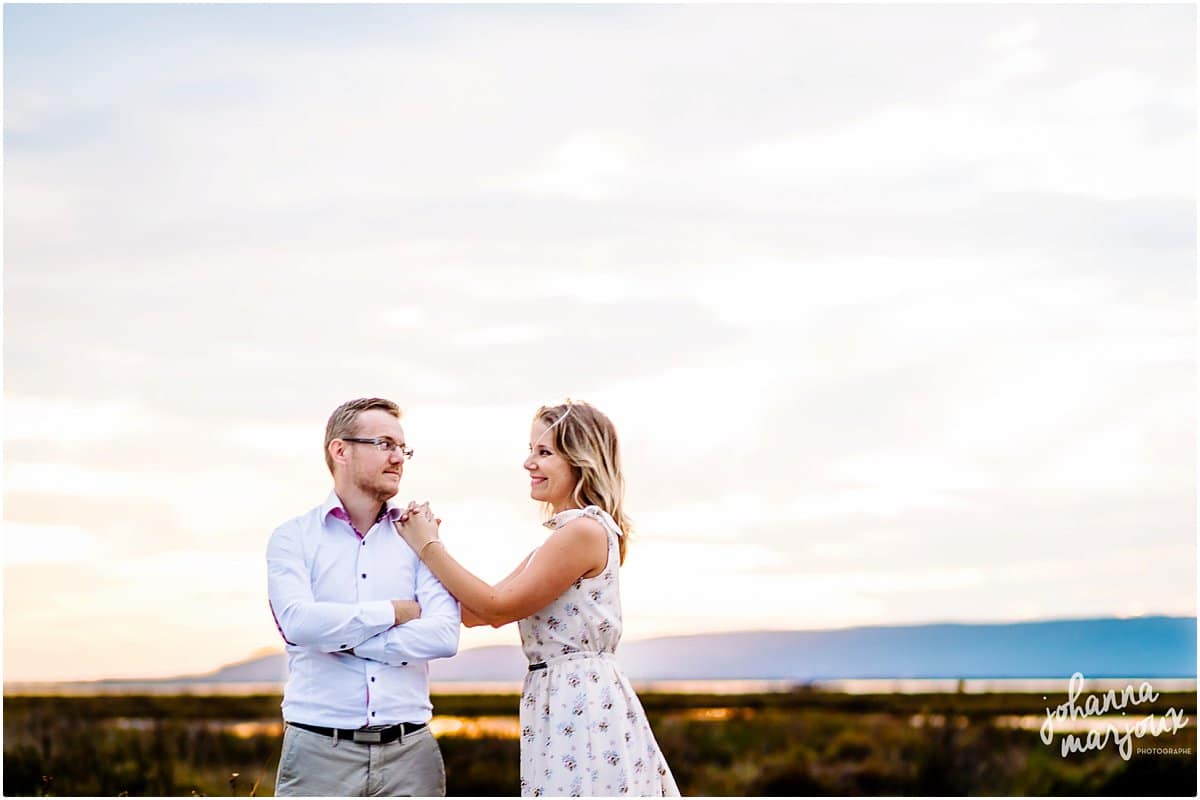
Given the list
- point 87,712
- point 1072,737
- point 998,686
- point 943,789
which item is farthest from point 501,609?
point 998,686

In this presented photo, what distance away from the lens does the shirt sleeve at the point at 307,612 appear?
4582 mm

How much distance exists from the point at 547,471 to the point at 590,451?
17 centimetres

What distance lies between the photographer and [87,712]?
25.5 meters

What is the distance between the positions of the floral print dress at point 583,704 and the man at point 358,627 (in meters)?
0.40

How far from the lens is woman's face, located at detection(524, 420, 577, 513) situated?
511 centimetres

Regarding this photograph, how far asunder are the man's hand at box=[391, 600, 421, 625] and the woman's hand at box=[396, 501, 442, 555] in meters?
0.19

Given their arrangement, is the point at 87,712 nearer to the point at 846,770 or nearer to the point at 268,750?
the point at 268,750

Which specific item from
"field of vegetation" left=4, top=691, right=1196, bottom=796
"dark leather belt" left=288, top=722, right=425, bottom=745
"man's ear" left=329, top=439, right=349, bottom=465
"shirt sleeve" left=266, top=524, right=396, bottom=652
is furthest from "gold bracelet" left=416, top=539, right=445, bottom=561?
"field of vegetation" left=4, top=691, right=1196, bottom=796

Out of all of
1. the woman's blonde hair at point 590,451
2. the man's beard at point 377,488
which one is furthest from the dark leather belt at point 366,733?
the woman's blonde hair at point 590,451

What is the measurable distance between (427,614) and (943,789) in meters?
14.9

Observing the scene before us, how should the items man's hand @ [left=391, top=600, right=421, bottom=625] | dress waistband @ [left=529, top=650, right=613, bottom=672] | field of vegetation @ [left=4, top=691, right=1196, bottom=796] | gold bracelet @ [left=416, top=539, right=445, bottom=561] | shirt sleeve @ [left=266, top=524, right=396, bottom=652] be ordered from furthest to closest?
1. field of vegetation @ [left=4, top=691, right=1196, bottom=796]
2. dress waistband @ [left=529, top=650, right=613, bottom=672]
3. gold bracelet @ [left=416, top=539, right=445, bottom=561]
4. man's hand @ [left=391, top=600, right=421, bottom=625]
5. shirt sleeve @ [left=266, top=524, right=396, bottom=652]

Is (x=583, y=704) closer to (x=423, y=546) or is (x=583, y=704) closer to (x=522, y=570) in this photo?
(x=522, y=570)

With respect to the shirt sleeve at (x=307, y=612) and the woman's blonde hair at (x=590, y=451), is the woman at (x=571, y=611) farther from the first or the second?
the shirt sleeve at (x=307, y=612)

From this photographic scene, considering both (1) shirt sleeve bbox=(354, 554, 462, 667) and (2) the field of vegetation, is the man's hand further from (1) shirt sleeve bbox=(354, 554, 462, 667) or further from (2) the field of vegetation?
(2) the field of vegetation
